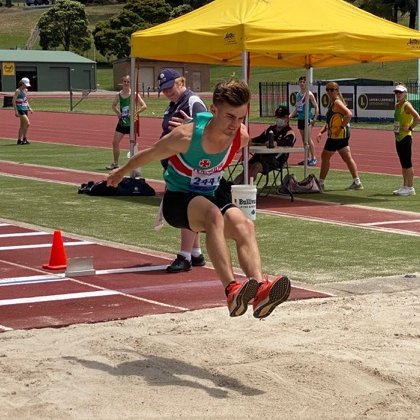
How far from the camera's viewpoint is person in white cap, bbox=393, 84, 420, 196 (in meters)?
17.7

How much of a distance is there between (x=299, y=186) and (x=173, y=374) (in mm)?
11473

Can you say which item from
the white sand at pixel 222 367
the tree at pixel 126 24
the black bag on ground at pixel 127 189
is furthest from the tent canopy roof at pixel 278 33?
the tree at pixel 126 24

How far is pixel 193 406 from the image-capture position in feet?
20.0

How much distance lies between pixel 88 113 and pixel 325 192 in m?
35.0

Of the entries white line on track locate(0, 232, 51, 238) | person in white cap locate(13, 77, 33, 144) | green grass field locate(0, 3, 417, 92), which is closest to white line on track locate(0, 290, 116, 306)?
white line on track locate(0, 232, 51, 238)

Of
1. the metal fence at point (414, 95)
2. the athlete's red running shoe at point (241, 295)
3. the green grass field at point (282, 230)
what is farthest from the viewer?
the metal fence at point (414, 95)

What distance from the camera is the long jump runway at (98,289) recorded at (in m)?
8.70

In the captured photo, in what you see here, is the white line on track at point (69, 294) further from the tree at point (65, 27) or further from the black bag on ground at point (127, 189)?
the tree at point (65, 27)

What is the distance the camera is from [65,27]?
339ft

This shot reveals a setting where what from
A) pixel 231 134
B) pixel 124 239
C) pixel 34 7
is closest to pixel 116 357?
pixel 231 134

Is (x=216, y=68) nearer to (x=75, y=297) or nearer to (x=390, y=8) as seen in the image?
(x=390, y=8)

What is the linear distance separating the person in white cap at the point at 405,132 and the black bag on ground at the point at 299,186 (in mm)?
1325

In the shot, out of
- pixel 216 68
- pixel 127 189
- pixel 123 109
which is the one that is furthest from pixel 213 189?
pixel 216 68

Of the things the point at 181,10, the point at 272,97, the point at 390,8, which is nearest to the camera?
the point at 272,97
